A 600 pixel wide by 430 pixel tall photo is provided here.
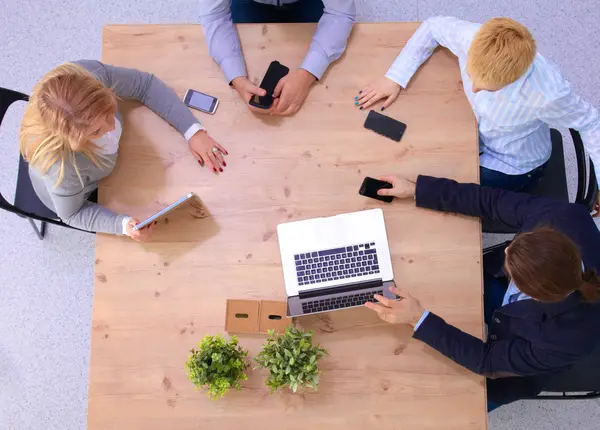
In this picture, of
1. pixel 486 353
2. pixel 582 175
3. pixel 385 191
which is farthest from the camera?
pixel 582 175

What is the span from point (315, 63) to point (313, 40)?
9 centimetres

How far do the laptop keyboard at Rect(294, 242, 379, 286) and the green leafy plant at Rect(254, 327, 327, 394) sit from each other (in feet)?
0.60

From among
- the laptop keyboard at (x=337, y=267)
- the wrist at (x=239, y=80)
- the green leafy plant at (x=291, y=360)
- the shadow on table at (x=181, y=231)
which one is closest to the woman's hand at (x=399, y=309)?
the laptop keyboard at (x=337, y=267)

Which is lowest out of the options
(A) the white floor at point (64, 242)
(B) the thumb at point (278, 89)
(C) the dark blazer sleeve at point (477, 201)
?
(A) the white floor at point (64, 242)

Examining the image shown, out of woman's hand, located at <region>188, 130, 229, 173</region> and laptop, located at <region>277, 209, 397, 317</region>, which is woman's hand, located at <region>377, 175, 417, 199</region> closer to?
laptop, located at <region>277, 209, 397, 317</region>

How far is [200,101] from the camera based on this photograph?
62.6 inches

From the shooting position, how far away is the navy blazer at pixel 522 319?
136cm

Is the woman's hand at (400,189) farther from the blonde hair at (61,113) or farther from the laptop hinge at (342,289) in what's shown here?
the blonde hair at (61,113)

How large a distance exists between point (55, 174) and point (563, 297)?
4.61 feet

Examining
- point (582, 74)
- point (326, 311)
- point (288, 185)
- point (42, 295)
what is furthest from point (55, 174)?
point (582, 74)

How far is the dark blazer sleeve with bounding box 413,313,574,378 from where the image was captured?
4.56ft

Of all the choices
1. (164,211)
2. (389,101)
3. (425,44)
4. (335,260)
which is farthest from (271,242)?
(425,44)

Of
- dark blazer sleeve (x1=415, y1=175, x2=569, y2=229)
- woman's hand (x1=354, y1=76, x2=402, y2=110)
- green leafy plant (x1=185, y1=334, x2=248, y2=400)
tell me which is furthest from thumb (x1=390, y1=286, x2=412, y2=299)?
woman's hand (x1=354, y1=76, x2=402, y2=110)

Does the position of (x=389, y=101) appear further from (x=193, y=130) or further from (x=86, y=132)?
(x=86, y=132)
